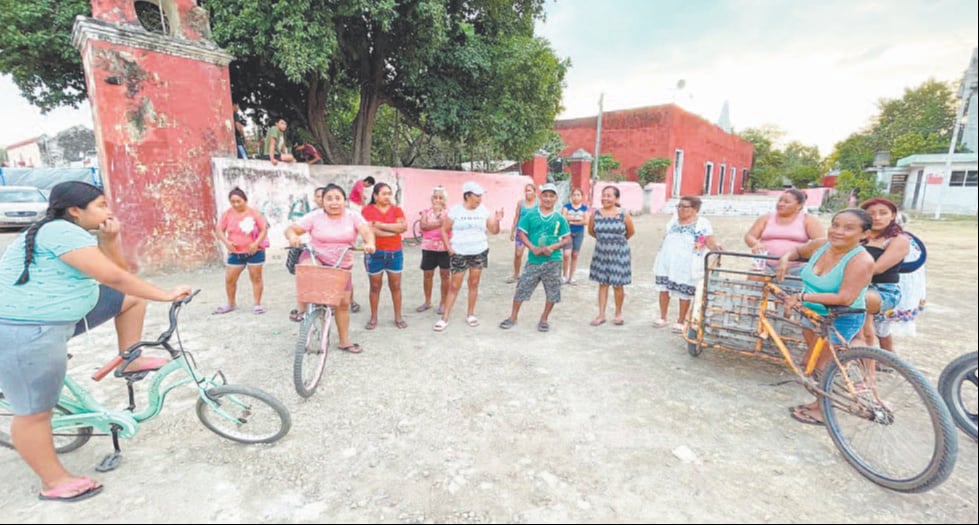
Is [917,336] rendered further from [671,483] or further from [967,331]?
[671,483]

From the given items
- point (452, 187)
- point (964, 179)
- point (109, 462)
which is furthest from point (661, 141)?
point (109, 462)

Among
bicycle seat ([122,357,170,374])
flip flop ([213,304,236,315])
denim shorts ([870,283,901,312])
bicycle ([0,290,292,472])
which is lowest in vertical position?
flip flop ([213,304,236,315])

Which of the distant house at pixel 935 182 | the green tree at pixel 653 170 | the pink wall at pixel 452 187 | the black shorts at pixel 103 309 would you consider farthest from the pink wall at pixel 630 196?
the black shorts at pixel 103 309

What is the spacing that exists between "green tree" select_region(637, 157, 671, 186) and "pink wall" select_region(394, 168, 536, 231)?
378 inches

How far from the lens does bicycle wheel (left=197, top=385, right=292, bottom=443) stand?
2424 mm

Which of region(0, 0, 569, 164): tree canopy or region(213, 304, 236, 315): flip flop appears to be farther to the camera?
region(0, 0, 569, 164): tree canopy

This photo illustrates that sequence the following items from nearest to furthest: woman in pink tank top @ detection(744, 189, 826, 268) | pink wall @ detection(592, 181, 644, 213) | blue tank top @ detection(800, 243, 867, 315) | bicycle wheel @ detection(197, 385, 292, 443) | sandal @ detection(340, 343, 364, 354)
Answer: bicycle wheel @ detection(197, 385, 292, 443) < blue tank top @ detection(800, 243, 867, 315) < woman in pink tank top @ detection(744, 189, 826, 268) < sandal @ detection(340, 343, 364, 354) < pink wall @ detection(592, 181, 644, 213)

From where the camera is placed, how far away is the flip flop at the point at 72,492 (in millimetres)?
2088

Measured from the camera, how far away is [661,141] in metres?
21.1

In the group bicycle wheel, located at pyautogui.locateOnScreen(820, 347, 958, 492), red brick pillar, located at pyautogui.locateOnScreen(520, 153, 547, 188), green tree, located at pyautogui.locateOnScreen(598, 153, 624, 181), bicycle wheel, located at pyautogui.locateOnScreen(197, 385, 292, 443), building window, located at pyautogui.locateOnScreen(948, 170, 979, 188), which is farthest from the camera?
green tree, located at pyautogui.locateOnScreen(598, 153, 624, 181)

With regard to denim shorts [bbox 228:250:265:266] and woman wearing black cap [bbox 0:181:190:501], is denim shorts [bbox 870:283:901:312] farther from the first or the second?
denim shorts [bbox 228:250:265:266]

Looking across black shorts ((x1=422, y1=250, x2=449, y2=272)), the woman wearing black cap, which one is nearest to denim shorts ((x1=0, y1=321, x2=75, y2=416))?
the woman wearing black cap

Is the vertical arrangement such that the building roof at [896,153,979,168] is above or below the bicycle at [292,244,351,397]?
above

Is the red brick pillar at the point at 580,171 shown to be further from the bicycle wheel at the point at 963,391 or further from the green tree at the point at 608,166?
the bicycle wheel at the point at 963,391
